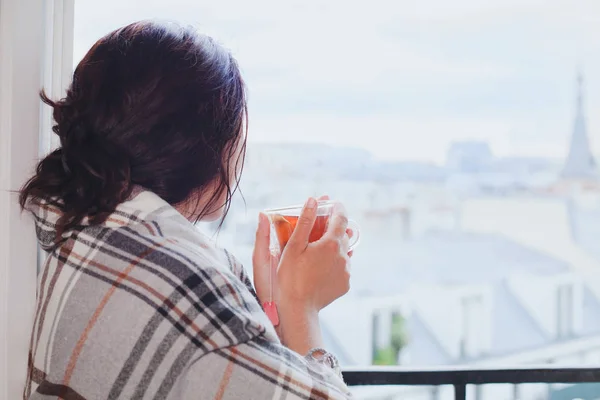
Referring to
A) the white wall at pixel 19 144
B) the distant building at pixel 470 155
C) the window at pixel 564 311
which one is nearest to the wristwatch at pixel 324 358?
the white wall at pixel 19 144

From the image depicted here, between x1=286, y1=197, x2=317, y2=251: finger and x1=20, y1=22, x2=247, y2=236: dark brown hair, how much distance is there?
14 centimetres

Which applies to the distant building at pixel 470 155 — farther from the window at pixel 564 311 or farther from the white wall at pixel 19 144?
the white wall at pixel 19 144

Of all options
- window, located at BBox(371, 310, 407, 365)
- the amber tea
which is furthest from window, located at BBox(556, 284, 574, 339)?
the amber tea

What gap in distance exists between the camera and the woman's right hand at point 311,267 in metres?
0.78

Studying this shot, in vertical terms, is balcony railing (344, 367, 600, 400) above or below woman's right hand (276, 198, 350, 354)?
below

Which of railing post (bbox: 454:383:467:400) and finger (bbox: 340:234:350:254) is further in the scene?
railing post (bbox: 454:383:467:400)

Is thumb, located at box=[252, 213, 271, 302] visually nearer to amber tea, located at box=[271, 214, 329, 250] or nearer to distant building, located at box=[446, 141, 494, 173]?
amber tea, located at box=[271, 214, 329, 250]

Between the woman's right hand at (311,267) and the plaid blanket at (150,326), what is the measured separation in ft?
0.42

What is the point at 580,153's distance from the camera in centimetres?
218

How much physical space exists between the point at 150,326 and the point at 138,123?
0.23 metres

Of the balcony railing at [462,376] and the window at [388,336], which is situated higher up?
the balcony railing at [462,376]

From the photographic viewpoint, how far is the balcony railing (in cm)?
102

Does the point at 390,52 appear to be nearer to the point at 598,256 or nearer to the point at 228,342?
the point at 598,256

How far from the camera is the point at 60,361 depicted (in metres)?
0.63
